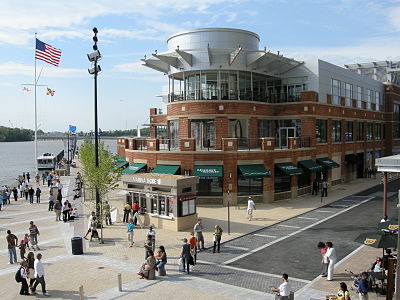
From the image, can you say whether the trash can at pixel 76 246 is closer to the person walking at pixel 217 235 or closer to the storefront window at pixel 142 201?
the person walking at pixel 217 235

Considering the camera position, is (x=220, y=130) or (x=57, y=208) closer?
(x=57, y=208)

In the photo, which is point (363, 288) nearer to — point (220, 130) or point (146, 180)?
point (146, 180)

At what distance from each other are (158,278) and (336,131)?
3457 cm

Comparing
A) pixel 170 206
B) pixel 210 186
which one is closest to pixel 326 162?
pixel 210 186

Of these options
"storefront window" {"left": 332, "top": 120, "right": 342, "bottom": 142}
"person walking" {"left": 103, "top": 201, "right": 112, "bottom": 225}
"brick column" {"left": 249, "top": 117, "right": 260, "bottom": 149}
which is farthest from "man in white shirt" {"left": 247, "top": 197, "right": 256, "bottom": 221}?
"storefront window" {"left": 332, "top": 120, "right": 342, "bottom": 142}

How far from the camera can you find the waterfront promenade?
13992mm

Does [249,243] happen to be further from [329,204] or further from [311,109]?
[311,109]

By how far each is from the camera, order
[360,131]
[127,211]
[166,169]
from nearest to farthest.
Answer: [127,211] → [166,169] → [360,131]

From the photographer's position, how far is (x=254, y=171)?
31.0m

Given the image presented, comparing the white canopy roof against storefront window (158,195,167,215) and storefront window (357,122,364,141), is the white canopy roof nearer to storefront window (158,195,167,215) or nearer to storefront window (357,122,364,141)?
storefront window (158,195,167,215)

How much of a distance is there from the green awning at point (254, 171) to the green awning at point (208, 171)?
5.93ft

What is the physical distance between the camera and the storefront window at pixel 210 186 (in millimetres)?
31328

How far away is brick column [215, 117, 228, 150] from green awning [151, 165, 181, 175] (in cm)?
452

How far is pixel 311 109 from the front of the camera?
38250mm
